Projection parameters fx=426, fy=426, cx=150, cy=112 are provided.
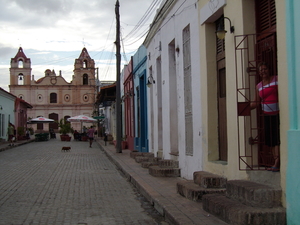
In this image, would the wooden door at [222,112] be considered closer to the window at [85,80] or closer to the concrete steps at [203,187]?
the concrete steps at [203,187]

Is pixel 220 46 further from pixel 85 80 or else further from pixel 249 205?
pixel 85 80

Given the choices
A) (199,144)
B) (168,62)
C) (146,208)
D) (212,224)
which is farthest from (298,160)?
(168,62)

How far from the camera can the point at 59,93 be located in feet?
231

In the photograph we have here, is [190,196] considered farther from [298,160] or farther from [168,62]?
[168,62]

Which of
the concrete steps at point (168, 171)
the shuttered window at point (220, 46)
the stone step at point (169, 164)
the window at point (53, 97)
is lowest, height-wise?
the concrete steps at point (168, 171)

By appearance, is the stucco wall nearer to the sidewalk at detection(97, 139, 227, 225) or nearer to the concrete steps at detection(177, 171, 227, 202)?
the sidewalk at detection(97, 139, 227, 225)

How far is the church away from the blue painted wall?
64.1 metres

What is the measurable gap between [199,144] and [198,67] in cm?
161

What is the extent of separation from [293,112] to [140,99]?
13908 millimetres

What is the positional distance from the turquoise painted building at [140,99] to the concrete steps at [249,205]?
1162 centimetres

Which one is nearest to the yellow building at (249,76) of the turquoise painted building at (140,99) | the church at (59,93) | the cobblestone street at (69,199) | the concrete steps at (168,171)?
the cobblestone street at (69,199)

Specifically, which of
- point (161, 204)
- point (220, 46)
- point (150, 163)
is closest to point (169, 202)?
point (161, 204)

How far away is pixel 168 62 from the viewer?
11992 mm

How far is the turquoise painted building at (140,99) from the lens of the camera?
17.8 m
